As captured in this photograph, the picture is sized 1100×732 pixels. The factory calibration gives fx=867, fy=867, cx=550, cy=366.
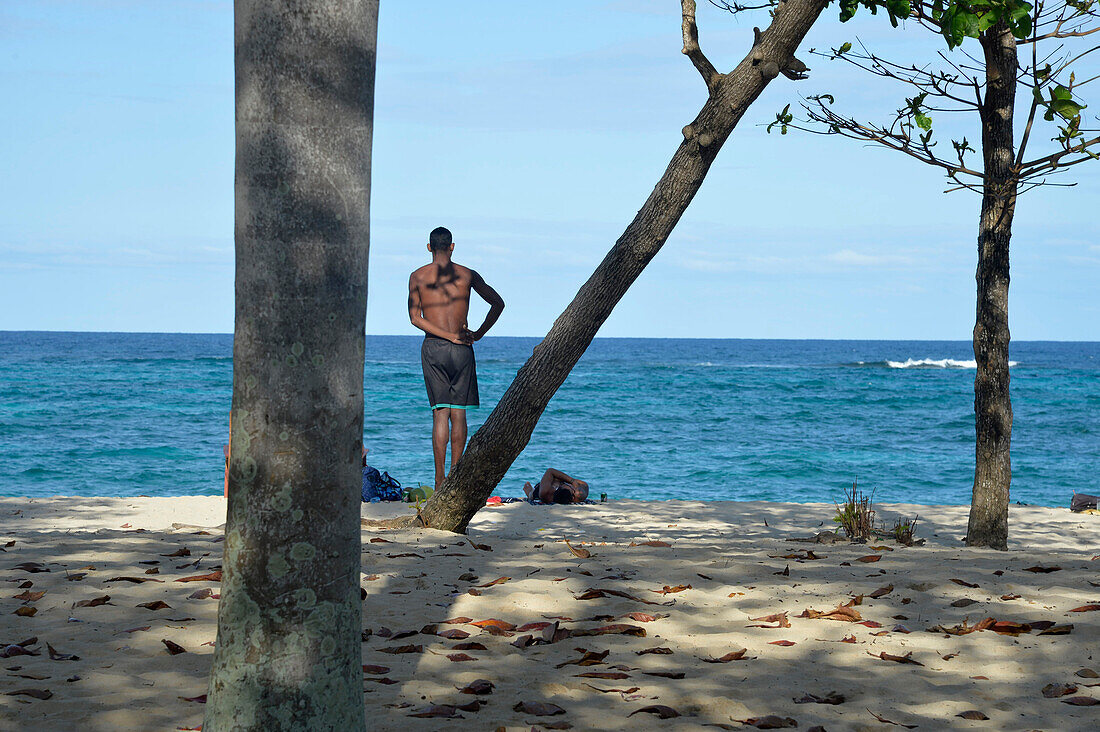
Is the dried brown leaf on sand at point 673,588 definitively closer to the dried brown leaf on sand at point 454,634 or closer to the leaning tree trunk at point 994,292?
the dried brown leaf on sand at point 454,634

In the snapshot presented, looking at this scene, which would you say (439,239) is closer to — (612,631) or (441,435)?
(441,435)

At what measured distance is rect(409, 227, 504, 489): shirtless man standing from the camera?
7.48 meters

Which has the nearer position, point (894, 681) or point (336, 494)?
point (336, 494)

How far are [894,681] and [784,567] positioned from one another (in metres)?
1.52

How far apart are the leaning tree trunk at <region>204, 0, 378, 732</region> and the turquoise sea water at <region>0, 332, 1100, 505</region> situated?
11.0 metres

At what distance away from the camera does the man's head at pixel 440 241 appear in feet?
24.2

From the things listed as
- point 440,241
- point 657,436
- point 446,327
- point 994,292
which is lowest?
point 657,436

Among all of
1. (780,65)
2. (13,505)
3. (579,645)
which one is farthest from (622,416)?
(579,645)

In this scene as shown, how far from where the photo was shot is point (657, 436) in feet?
71.3

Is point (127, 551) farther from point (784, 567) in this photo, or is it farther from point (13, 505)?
point (13, 505)

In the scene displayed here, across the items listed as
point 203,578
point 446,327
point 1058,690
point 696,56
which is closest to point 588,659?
point 1058,690

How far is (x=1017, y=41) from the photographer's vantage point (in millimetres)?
5465

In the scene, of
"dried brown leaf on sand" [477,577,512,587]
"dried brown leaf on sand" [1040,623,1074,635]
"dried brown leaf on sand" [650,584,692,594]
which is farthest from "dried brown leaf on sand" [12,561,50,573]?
"dried brown leaf on sand" [1040,623,1074,635]

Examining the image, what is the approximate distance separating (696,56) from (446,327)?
3342mm
